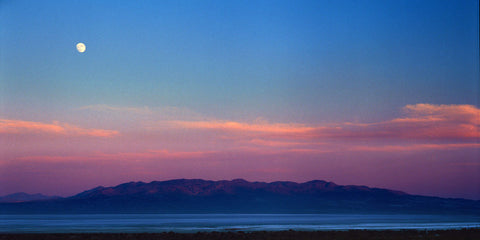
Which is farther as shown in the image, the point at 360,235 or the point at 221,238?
the point at 360,235

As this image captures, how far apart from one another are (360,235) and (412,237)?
339 cm

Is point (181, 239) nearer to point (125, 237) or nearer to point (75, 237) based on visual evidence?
point (125, 237)

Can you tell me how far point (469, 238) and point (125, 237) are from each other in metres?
22.2

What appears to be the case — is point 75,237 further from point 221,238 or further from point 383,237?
point 383,237

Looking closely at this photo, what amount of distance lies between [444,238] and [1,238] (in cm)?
2893

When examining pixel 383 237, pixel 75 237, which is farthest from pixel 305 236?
pixel 75 237

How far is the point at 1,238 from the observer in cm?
3838

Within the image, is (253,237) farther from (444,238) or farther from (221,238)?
(444,238)

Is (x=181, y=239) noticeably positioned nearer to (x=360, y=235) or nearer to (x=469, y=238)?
(x=360, y=235)

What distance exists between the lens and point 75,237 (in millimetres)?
38969

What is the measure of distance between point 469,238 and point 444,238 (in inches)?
59.5

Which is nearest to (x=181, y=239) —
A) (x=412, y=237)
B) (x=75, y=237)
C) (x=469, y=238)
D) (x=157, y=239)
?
(x=157, y=239)

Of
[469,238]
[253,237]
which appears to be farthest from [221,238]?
[469,238]

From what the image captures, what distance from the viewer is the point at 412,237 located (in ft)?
126
